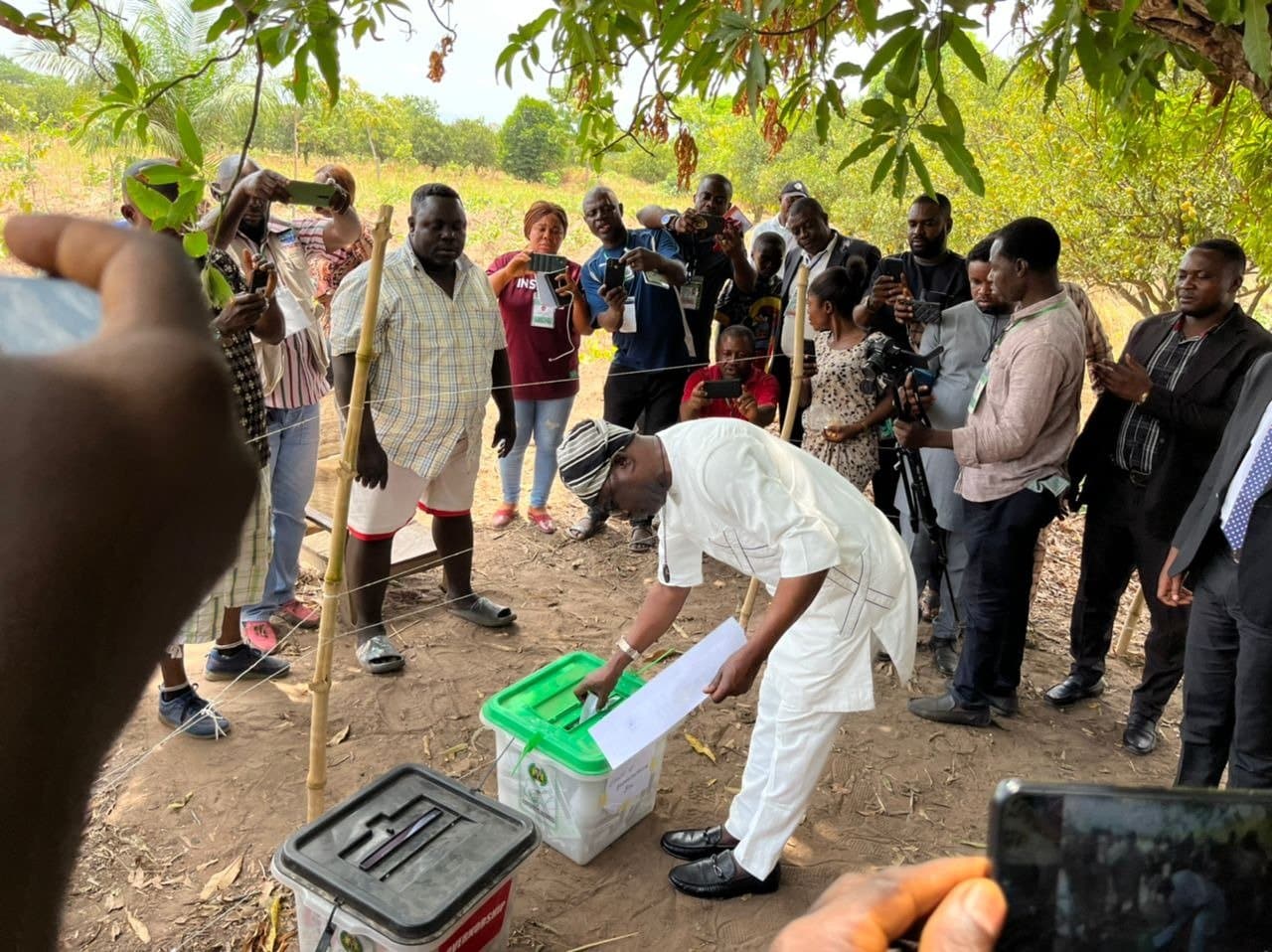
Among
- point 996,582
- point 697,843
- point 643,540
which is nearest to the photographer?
point 697,843

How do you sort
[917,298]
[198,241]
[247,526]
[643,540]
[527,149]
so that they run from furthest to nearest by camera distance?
[527,149]
[643,540]
[917,298]
[247,526]
[198,241]

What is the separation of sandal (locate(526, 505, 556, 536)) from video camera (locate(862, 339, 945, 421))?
7.50ft

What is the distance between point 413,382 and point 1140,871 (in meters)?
3.40

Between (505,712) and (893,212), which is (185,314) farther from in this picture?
(893,212)

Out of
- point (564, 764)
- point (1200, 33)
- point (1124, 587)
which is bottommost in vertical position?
point (564, 764)

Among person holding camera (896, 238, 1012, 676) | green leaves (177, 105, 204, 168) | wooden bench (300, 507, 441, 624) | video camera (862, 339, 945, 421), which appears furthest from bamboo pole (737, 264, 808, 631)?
green leaves (177, 105, 204, 168)

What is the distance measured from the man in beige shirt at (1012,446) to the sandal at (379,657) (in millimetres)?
2298

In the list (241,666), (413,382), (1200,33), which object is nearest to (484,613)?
(241,666)

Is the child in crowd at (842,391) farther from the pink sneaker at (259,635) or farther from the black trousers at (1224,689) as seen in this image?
the pink sneaker at (259,635)

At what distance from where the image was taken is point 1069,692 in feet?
12.7

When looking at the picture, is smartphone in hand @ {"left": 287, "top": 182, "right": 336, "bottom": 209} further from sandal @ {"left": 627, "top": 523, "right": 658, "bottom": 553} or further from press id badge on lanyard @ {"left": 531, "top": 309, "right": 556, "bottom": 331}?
sandal @ {"left": 627, "top": 523, "right": 658, "bottom": 553}

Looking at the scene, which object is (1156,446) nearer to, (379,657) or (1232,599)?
(1232,599)

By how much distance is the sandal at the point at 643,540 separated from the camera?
5.27m

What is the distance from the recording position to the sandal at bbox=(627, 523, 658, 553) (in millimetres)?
5270
